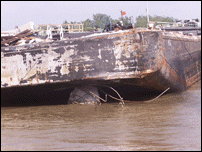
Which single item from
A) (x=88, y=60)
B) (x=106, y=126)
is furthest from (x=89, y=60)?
(x=106, y=126)

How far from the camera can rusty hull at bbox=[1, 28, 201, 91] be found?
8555mm

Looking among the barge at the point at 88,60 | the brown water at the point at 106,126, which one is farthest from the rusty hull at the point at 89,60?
the brown water at the point at 106,126

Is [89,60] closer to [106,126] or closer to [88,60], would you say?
[88,60]

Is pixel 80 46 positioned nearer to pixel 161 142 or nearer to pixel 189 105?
pixel 189 105

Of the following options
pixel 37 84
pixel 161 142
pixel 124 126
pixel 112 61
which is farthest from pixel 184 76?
pixel 161 142

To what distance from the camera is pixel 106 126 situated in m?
5.90

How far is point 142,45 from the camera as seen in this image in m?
8.54

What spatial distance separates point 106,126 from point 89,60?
302 cm

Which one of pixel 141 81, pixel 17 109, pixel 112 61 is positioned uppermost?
pixel 112 61

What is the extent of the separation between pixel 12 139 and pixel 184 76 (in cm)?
768

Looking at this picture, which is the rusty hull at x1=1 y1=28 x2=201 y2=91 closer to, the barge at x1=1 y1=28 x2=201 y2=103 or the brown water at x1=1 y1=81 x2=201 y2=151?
the barge at x1=1 y1=28 x2=201 y2=103

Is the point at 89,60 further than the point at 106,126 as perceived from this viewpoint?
Yes

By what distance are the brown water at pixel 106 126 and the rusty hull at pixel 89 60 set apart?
73 cm

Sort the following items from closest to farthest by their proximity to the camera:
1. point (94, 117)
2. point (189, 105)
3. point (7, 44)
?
1. point (94, 117)
2. point (189, 105)
3. point (7, 44)
